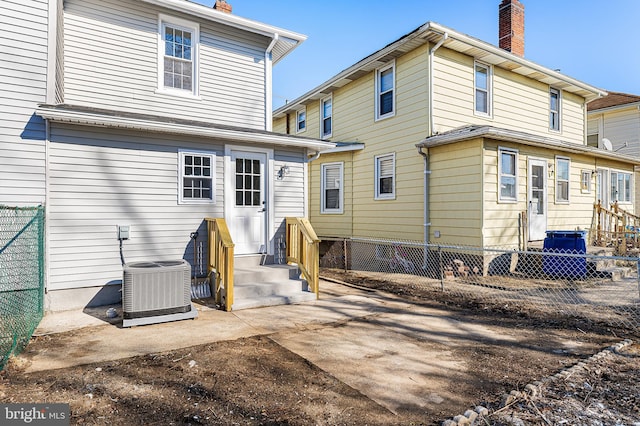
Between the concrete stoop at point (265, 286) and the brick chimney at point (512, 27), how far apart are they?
32.8 ft

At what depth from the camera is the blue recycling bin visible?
28.0ft

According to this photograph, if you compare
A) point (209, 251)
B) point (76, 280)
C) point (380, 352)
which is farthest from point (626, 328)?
point (76, 280)

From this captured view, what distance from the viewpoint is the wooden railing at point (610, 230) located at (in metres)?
10.3

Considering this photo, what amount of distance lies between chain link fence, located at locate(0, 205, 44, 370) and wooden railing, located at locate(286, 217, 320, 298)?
4114 mm

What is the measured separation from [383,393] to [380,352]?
1.00 metres

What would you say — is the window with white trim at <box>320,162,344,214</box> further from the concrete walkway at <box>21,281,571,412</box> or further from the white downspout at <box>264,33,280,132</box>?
the concrete walkway at <box>21,281,571,412</box>

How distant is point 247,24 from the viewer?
8312mm

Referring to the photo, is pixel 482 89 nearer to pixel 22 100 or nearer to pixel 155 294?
pixel 155 294

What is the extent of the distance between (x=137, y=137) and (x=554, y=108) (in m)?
13.1

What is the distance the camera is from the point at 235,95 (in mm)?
8508

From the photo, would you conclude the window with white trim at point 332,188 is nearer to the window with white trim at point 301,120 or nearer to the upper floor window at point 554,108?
the window with white trim at point 301,120

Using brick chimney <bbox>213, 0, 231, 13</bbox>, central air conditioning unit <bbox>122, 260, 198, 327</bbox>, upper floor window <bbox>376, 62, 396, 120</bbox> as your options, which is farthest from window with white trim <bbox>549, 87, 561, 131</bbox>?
central air conditioning unit <bbox>122, 260, 198, 327</bbox>

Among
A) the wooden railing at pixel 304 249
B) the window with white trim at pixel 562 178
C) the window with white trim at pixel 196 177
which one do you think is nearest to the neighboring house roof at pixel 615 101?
the window with white trim at pixel 562 178

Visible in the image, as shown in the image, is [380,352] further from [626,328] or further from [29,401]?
[626,328]
